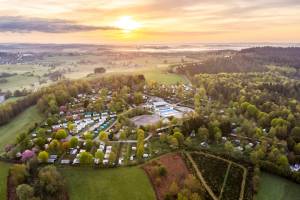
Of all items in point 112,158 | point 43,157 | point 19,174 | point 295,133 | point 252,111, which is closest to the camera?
Answer: point 19,174

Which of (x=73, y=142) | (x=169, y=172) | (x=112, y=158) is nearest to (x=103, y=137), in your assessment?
(x=73, y=142)

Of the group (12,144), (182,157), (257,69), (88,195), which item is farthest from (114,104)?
(257,69)

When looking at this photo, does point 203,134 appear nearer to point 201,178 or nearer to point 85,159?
point 201,178

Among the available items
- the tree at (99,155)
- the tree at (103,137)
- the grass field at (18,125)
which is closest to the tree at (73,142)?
the tree at (103,137)

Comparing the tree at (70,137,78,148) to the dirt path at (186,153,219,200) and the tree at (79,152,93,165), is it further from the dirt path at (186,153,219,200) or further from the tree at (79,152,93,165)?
the dirt path at (186,153,219,200)

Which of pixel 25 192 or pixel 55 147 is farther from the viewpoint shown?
pixel 55 147

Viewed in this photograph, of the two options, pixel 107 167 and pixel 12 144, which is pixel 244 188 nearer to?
pixel 107 167

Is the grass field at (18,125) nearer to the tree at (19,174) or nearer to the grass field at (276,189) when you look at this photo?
the tree at (19,174)
